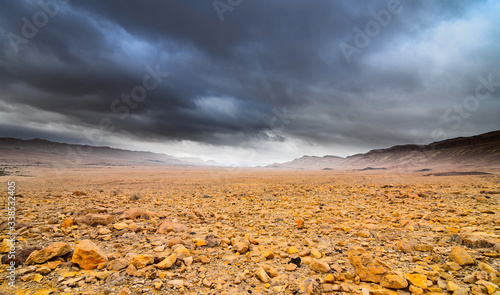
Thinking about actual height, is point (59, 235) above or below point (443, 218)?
below

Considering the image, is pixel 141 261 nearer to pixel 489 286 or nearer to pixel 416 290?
pixel 416 290

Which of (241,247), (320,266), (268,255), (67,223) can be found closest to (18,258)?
(67,223)

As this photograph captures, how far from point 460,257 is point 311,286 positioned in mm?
2634

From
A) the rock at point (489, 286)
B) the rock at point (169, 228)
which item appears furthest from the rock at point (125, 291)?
the rock at point (489, 286)

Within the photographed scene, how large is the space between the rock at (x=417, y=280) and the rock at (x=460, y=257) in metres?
0.92

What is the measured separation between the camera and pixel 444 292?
2719mm

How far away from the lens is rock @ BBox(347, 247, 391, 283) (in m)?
3.15

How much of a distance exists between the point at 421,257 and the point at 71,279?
5863mm

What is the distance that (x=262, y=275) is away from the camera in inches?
129

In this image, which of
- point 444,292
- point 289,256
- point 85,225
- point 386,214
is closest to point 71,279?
point 85,225

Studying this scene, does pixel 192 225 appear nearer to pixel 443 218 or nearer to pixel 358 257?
pixel 358 257

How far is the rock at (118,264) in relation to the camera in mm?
3399

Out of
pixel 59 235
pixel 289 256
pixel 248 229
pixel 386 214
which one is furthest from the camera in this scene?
pixel 386 214

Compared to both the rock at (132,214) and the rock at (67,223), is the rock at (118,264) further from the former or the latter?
the rock at (132,214)
